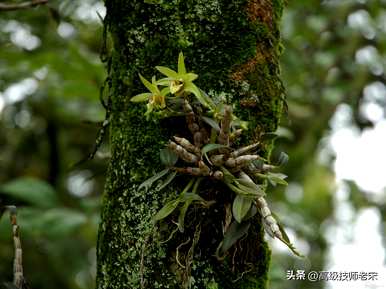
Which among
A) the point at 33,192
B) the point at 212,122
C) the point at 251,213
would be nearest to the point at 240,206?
the point at 251,213

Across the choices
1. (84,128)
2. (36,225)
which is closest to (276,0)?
(36,225)

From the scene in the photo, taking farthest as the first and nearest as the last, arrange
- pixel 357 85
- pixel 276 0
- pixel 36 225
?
pixel 357 85
pixel 36 225
pixel 276 0

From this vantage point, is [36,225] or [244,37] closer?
[244,37]

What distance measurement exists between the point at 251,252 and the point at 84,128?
2.74 metres

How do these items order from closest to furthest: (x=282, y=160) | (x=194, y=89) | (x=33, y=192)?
(x=194, y=89), (x=282, y=160), (x=33, y=192)

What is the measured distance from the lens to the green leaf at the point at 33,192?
2.25m

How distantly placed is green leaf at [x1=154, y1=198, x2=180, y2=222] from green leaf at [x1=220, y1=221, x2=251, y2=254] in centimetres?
8

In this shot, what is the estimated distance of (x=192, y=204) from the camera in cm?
86

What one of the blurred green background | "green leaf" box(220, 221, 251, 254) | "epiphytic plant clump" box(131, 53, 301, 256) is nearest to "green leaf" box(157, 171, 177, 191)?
"epiphytic plant clump" box(131, 53, 301, 256)

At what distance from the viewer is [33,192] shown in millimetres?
2287

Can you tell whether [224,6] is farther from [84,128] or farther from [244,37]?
[84,128]

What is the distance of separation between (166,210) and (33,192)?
158 centimetres

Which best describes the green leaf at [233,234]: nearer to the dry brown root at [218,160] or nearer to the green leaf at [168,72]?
the dry brown root at [218,160]

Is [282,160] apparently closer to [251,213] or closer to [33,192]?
[251,213]
